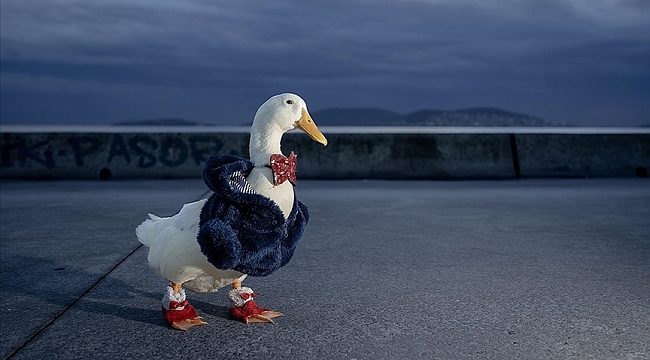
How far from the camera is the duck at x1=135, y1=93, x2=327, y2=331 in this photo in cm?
270

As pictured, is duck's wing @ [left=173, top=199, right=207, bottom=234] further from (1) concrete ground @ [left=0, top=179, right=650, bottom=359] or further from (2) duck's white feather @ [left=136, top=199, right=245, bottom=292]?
(1) concrete ground @ [left=0, top=179, right=650, bottom=359]

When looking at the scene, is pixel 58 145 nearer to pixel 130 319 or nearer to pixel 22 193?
pixel 22 193

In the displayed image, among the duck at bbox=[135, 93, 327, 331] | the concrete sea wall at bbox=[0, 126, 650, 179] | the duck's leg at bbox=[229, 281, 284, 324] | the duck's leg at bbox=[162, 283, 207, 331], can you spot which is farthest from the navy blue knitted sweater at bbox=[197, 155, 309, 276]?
the concrete sea wall at bbox=[0, 126, 650, 179]

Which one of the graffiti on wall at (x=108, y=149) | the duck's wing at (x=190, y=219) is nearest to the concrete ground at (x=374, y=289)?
the duck's wing at (x=190, y=219)

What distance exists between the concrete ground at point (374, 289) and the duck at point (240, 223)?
25 centimetres

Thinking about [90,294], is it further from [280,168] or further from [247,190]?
[280,168]

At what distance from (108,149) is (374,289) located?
796 centimetres

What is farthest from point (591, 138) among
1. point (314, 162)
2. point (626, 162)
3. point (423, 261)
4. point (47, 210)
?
point (47, 210)

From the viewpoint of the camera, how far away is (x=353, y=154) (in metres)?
10.8

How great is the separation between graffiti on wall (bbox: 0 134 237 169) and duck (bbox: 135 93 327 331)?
7.56 meters

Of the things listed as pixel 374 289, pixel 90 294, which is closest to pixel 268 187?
pixel 374 289

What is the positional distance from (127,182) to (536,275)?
300 inches

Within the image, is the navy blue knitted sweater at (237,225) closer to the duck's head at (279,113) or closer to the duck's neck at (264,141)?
the duck's neck at (264,141)

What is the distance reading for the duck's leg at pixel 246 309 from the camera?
3046 mm
